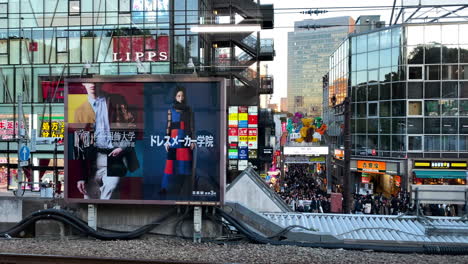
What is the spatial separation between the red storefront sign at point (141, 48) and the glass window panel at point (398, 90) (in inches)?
774

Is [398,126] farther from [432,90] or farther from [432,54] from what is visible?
[432,54]

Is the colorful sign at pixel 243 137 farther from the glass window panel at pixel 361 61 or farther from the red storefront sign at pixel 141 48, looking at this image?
the glass window panel at pixel 361 61

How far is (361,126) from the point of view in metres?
36.8

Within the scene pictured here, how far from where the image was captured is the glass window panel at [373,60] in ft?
117

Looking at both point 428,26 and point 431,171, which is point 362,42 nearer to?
point 428,26

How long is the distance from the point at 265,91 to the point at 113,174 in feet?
88.4

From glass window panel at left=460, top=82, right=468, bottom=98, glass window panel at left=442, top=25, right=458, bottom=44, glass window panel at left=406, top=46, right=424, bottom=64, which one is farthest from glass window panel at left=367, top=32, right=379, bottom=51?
glass window panel at left=460, top=82, right=468, bottom=98

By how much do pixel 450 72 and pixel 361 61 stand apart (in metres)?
7.66

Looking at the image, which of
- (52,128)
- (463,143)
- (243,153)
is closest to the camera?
(52,128)

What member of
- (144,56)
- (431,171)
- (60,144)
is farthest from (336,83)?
(60,144)

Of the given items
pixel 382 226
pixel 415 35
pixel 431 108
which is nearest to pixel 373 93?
pixel 431 108

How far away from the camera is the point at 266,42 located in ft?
115

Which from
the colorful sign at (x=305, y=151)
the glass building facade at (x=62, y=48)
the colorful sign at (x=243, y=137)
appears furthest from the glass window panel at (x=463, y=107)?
the glass building facade at (x=62, y=48)

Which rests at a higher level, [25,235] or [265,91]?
[265,91]
